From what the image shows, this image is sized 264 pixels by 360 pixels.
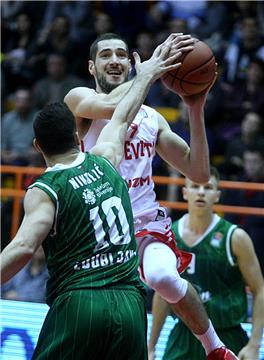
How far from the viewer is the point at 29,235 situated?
461 cm

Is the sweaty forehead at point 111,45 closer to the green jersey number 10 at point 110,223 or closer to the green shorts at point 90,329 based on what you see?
the green jersey number 10 at point 110,223

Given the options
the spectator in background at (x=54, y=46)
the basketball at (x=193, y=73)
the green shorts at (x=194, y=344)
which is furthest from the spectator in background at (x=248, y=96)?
the basketball at (x=193, y=73)

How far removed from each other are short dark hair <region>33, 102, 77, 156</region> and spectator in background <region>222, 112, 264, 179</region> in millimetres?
6211

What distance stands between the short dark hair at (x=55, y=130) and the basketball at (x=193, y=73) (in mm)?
1029

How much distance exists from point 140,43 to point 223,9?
52.2 inches

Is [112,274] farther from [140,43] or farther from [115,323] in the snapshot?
[140,43]

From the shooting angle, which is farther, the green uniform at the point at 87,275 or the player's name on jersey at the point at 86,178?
the player's name on jersey at the point at 86,178

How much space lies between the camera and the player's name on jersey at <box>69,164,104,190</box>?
496 centimetres

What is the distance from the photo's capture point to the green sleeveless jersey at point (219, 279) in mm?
7344

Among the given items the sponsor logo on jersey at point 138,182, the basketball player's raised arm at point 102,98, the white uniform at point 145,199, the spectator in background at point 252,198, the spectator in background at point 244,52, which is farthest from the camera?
the spectator in background at point 244,52

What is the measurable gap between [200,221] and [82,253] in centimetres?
284

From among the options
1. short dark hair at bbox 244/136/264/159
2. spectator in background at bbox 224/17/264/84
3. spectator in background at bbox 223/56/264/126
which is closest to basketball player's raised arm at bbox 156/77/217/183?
short dark hair at bbox 244/136/264/159

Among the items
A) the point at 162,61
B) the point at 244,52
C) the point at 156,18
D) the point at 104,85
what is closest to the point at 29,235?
the point at 162,61

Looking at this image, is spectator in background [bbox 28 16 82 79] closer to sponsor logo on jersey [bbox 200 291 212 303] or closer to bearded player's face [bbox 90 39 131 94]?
sponsor logo on jersey [bbox 200 291 212 303]
